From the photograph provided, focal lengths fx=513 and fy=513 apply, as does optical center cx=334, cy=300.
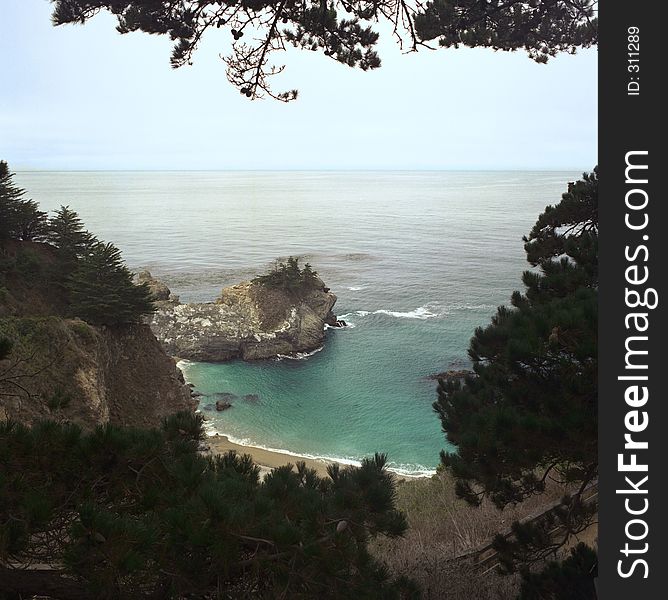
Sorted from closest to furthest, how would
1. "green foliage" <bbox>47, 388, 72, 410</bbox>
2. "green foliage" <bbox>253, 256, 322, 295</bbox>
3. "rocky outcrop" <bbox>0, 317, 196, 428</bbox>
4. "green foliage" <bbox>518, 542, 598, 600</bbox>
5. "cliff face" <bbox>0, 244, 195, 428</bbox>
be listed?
"green foliage" <bbox>47, 388, 72, 410</bbox> < "green foliage" <bbox>518, 542, 598, 600</bbox> < "rocky outcrop" <bbox>0, 317, 196, 428</bbox> < "cliff face" <bbox>0, 244, 195, 428</bbox> < "green foliage" <bbox>253, 256, 322, 295</bbox>

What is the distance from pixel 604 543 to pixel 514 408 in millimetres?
2112

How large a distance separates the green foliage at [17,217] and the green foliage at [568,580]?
20.3 metres

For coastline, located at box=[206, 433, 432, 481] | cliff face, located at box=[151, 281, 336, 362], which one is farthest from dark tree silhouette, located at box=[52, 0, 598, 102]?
cliff face, located at box=[151, 281, 336, 362]

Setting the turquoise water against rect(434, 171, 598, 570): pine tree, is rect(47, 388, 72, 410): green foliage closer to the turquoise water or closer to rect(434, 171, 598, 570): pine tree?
rect(434, 171, 598, 570): pine tree

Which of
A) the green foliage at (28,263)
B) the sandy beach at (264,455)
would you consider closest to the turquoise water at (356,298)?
the sandy beach at (264,455)

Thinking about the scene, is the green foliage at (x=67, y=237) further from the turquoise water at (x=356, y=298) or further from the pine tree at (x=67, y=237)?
the turquoise water at (x=356, y=298)

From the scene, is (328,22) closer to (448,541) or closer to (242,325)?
(448,541)

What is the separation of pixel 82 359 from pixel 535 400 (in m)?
14.4

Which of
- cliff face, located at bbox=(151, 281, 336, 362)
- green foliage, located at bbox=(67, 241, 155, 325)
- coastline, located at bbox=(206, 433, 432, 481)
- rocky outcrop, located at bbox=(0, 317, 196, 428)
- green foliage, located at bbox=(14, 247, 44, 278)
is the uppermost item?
green foliage, located at bbox=(14, 247, 44, 278)

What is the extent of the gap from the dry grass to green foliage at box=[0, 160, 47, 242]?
17235 mm

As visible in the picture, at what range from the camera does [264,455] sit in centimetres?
2469

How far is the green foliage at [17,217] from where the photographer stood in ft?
62.6

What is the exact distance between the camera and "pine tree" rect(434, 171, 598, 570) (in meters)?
4.07

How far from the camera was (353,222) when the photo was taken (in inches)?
3871
